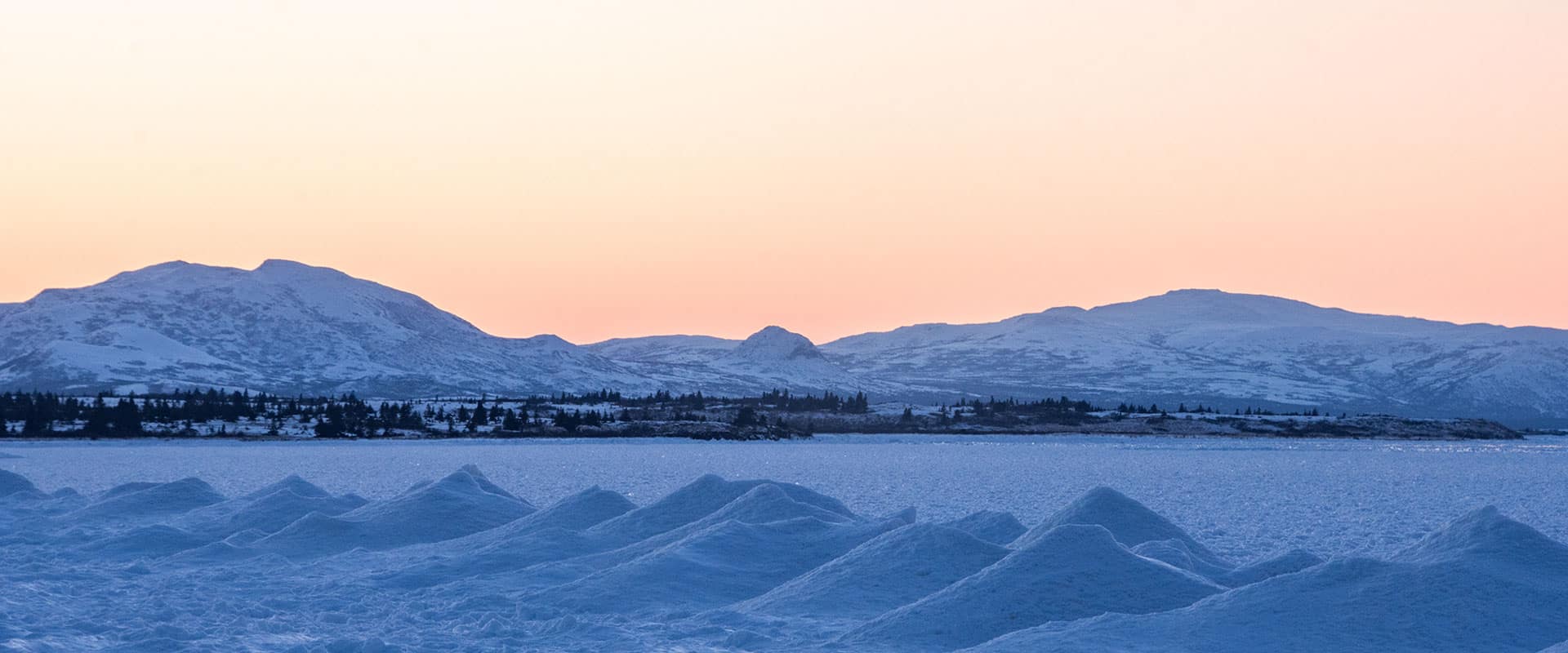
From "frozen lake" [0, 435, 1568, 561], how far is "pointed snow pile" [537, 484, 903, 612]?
1259cm

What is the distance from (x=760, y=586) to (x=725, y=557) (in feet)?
7.23

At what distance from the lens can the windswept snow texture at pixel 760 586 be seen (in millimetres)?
27438

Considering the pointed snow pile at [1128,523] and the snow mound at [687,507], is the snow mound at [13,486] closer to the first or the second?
the snow mound at [687,507]

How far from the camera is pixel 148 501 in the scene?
56.0 m

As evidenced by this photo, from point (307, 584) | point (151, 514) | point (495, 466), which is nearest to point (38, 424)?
point (495, 466)

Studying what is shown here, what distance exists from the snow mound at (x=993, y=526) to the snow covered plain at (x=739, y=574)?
0.33 feet

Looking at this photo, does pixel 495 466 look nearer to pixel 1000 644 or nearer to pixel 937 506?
pixel 937 506

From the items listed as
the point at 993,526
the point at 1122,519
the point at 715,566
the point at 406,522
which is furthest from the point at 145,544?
the point at 1122,519

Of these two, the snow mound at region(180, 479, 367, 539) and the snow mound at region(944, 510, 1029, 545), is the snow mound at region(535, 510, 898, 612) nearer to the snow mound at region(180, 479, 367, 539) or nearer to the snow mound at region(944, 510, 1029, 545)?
the snow mound at region(944, 510, 1029, 545)

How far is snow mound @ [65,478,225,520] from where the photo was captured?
5344 centimetres

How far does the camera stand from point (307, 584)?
35.9 metres

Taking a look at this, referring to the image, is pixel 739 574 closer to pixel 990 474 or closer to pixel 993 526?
pixel 993 526

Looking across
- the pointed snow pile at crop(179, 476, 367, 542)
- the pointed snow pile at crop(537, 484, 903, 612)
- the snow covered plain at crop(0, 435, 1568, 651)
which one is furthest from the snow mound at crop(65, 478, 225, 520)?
the pointed snow pile at crop(537, 484, 903, 612)

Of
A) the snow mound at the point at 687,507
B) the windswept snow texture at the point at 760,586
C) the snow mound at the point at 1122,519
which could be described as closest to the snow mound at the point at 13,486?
the windswept snow texture at the point at 760,586
